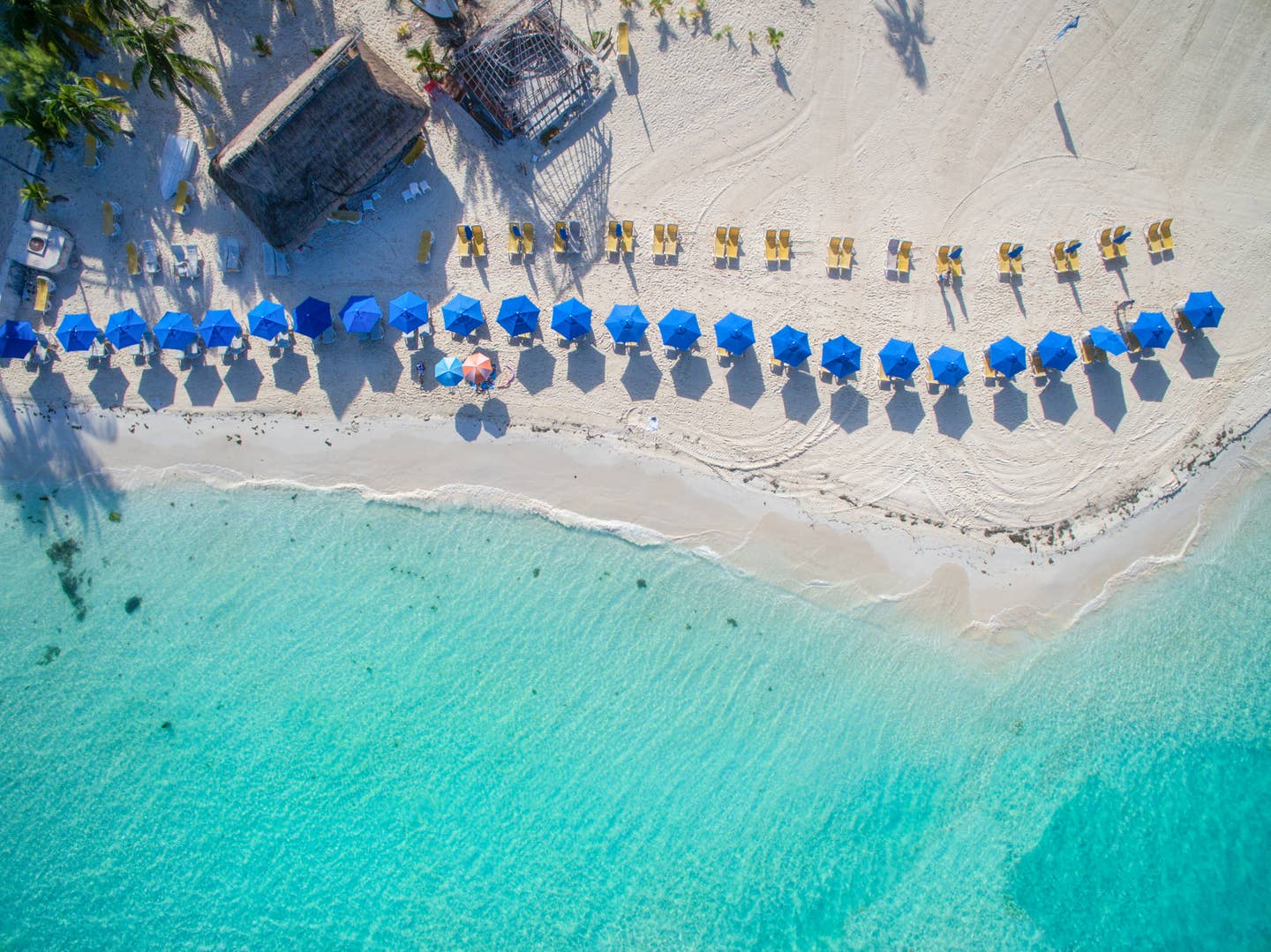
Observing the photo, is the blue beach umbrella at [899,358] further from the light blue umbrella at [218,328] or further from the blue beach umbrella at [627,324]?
the light blue umbrella at [218,328]

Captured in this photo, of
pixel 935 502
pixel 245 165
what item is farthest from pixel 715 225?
pixel 245 165

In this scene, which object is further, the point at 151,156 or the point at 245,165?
the point at 151,156

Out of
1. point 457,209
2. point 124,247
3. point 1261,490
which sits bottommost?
point 1261,490

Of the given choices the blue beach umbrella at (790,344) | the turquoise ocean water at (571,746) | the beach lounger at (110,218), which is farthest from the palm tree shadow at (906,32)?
the beach lounger at (110,218)

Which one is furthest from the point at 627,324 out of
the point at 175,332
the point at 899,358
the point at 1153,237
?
the point at 1153,237

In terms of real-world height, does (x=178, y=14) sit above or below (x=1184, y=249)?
above

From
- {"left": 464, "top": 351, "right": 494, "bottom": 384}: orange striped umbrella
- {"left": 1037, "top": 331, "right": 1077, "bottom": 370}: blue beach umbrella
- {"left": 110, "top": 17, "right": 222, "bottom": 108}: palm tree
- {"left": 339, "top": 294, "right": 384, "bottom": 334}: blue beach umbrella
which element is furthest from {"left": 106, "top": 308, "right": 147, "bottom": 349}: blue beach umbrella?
{"left": 1037, "top": 331, "right": 1077, "bottom": 370}: blue beach umbrella

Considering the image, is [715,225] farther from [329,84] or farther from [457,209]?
[329,84]

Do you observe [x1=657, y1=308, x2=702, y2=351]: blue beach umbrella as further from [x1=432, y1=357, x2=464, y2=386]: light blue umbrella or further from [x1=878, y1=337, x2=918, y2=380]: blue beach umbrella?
[x1=432, y1=357, x2=464, y2=386]: light blue umbrella
